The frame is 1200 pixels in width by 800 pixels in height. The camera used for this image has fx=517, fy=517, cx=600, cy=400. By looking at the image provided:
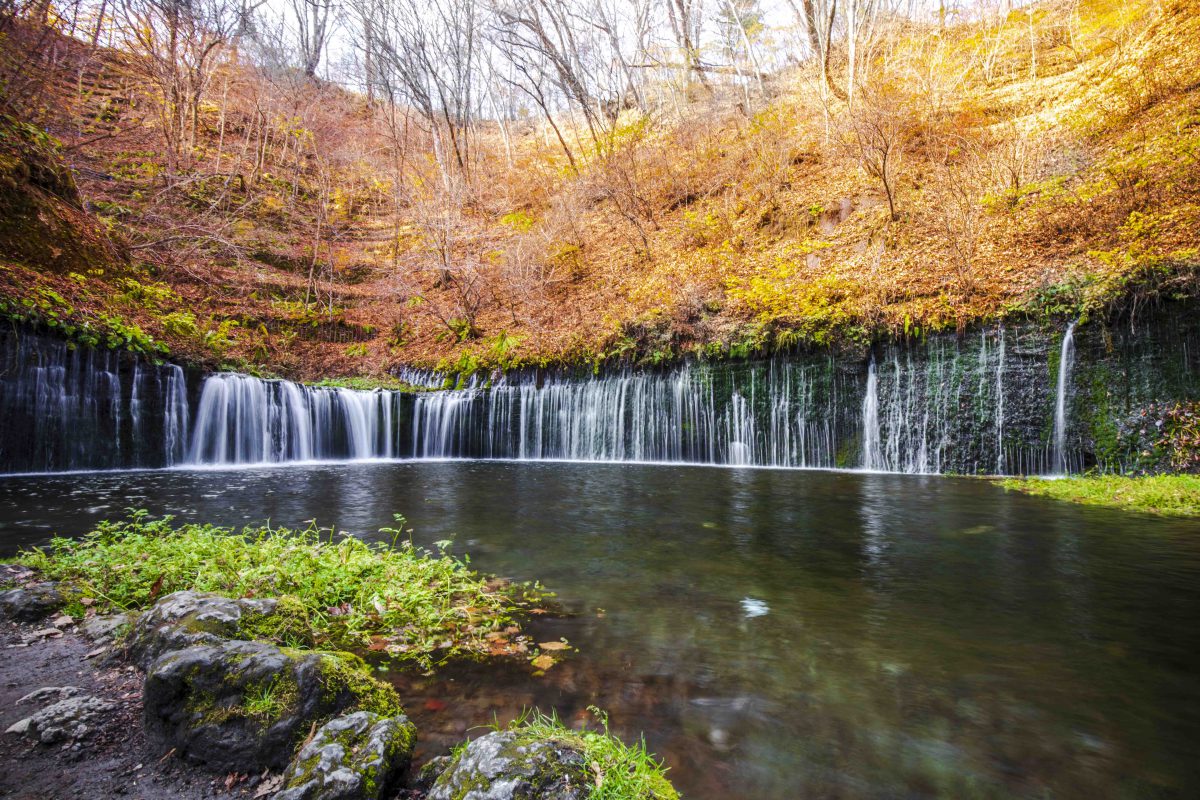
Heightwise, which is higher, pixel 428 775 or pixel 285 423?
pixel 285 423

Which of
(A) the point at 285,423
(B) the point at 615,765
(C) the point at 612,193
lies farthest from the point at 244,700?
(C) the point at 612,193

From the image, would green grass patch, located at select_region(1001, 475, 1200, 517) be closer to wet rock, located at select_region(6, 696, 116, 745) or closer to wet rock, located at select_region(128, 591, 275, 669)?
wet rock, located at select_region(128, 591, 275, 669)

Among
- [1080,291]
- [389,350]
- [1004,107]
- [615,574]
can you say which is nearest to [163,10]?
[389,350]

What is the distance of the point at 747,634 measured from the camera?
10.4 feet

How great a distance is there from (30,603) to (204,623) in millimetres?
1570

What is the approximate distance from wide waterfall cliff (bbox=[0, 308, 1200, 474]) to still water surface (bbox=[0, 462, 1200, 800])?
3188mm

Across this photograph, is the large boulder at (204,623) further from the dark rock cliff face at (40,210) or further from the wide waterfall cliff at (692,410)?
the dark rock cliff face at (40,210)

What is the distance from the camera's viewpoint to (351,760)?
5.50 ft

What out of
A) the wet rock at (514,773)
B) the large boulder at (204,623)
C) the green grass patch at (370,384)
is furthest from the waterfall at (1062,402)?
the green grass patch at (370,384)

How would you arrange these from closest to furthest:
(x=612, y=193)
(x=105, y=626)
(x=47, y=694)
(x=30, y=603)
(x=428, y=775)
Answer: (x=428, y=775) < (x=47, y=694) < (x=105, y=626) < (x=30, y=603) < (x=612, y=193)

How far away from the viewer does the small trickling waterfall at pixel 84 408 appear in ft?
32.3

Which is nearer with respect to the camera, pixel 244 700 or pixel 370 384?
pixel 244 700

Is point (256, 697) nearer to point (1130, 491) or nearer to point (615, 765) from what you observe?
point (615, 765)

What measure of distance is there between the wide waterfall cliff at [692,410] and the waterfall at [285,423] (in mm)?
38
